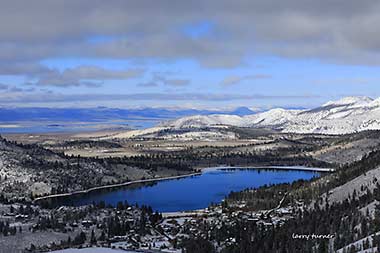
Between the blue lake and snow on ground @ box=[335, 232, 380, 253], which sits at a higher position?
snow on ground @ box=[335, 232, 380, 253]

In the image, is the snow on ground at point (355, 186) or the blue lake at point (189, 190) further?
the blue lake at point (189, 190)

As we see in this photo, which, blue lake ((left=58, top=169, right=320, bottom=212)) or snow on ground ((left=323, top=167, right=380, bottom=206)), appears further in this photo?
blue lake ((left=58, top=169, right=320, bottom=212))

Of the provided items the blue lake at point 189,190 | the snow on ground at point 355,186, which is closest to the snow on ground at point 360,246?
the snow on ground at point 355,186

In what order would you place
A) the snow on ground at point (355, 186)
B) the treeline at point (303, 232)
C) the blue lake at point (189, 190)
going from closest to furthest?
the treeline at point (303, 232) → the snow on ground at point (355, 186) → the blue lake at point (189, 190)

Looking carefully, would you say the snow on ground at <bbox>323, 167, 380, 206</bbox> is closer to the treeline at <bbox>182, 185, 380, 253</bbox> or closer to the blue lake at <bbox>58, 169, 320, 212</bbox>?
the treeline at <bbox>182, 185, 380, 253</bbox>

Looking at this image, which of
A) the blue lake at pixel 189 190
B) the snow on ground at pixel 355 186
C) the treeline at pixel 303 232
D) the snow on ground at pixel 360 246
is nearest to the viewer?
the snow on ground at pixel 360 246

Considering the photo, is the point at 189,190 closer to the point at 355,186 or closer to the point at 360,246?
the point at 355,186

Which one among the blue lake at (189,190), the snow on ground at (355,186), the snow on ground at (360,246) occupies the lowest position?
the blue lake at (189,190)

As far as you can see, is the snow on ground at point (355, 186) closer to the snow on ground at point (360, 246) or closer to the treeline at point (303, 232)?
the treeline at point (303, 232)

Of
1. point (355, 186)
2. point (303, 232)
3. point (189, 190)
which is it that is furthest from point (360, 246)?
point (189, 190)

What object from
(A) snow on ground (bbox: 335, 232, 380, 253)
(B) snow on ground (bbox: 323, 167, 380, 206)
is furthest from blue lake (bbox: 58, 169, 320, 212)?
(A) snow on ground (bbox: 335, 232, 380, 253)
